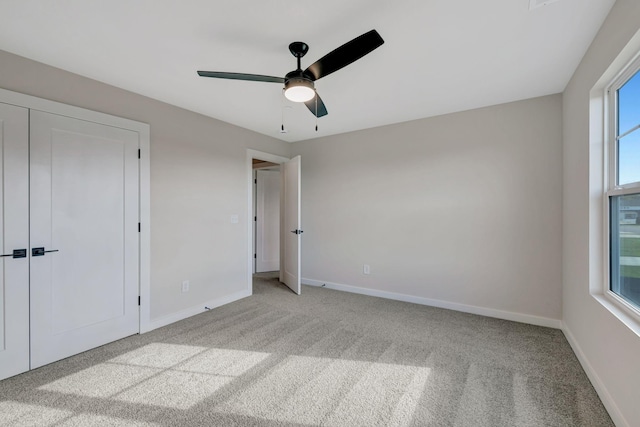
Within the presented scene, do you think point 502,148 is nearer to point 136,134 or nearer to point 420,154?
point 420,154

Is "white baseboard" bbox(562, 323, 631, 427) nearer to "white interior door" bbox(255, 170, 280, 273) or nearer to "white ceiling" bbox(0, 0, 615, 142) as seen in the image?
"white ceiling" bbox(0, 0, 615, 142)

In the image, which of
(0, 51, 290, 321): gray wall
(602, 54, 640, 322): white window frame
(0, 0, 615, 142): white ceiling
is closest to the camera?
(0, 0, 615, 142): white ceiling

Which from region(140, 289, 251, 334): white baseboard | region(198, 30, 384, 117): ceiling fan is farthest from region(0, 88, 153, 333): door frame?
region(198, 30, 384, 117): ceiling fan

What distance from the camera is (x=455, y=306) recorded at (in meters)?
3.57

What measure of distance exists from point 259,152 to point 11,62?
265 centimetres

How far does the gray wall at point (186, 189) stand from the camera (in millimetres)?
2617

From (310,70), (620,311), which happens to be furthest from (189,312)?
(620,311)

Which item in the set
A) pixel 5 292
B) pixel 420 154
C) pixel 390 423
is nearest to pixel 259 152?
pixel 420 154

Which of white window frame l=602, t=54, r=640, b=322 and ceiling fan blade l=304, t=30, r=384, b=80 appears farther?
white window frame l=602, t=54, r=640, b=322

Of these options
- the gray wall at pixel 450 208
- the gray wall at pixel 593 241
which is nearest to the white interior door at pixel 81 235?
the gray wall at pixel 450 208

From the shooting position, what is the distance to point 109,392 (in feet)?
6.44

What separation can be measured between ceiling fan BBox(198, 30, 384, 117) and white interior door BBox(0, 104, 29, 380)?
1.62 meters

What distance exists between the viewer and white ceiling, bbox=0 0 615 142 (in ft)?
5.55

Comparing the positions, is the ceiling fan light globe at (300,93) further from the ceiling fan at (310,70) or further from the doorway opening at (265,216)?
the doorway opening at (265,216)
